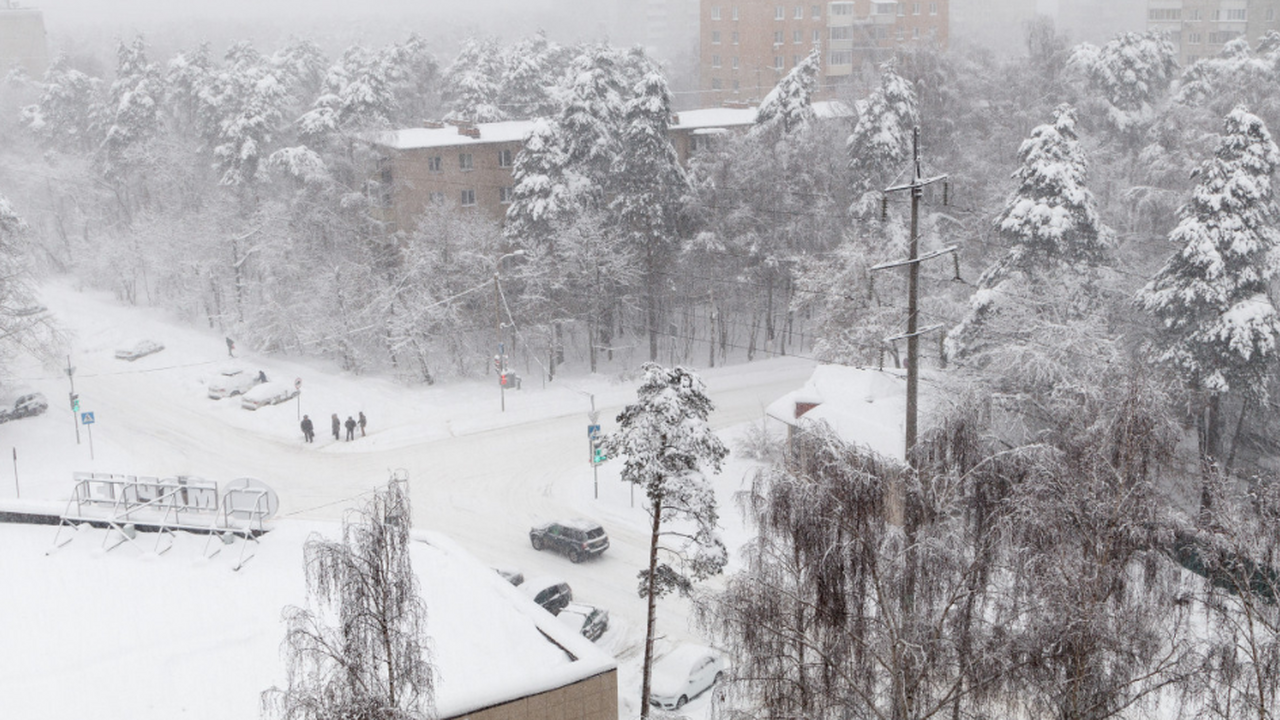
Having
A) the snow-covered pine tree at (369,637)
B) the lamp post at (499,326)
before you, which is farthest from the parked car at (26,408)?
the snow-covered pine tree at (369,637)

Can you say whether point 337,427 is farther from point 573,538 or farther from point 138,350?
point 138,350

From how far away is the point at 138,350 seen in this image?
47.6 metres

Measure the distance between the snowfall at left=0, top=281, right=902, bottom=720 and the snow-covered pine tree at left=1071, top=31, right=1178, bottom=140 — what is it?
18623mm

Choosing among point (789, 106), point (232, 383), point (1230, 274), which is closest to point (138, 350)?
point (232, 383)

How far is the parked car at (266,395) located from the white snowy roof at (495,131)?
489 inches

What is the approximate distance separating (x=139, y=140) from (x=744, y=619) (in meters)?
59.3

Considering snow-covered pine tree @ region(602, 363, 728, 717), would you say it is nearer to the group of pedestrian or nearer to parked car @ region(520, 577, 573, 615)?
parked car @ region(520, 577, 573, 615)

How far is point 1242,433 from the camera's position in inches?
1267

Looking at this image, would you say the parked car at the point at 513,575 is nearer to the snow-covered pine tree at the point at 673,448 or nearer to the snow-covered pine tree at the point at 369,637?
the snow-covered pine tree at the point at 673,448


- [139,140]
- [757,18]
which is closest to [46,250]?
[139,140]

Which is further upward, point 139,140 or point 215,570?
point 139,140

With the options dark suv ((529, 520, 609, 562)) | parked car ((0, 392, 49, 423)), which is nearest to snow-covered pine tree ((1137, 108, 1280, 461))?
dark suv ((529, 520, 609, 562))

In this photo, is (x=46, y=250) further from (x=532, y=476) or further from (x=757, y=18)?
(x=757, y=18)

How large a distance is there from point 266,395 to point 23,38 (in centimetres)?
8037
